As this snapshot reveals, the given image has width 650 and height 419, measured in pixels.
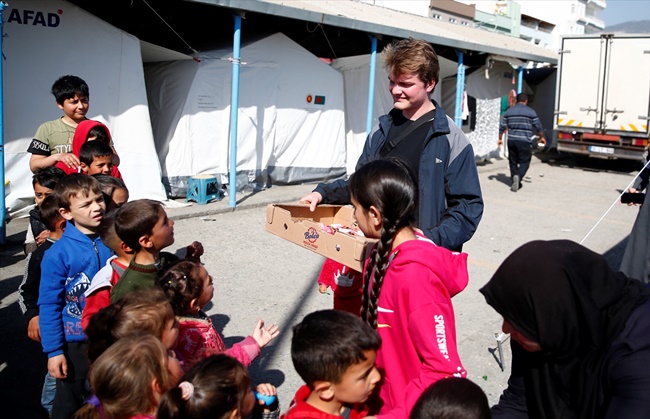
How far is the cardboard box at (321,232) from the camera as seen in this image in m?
2.59

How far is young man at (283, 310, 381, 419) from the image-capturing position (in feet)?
6.40

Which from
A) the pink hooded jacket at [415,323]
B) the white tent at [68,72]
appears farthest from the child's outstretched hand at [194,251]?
the white tent at [68,72]

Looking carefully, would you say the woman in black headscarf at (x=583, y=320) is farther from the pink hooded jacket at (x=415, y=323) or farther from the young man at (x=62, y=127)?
the young man at (x=62, y=127)

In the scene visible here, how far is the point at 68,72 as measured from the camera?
8383mm

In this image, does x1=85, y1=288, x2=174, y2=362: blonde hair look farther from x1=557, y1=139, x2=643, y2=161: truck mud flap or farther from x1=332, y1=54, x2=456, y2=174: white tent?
x1=557, y1=139, x2=643, y2=161: truck mud flap

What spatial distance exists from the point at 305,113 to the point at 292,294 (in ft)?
21.5

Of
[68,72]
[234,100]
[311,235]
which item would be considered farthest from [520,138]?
[311,235]

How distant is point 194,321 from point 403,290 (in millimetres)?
1128

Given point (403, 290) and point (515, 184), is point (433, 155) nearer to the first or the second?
point (403, 290)

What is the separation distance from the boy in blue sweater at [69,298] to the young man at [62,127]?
143 centimetres

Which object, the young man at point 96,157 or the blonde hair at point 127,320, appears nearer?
the blonde hair at point 127,320

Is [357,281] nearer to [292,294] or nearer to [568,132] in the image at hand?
[292,294]

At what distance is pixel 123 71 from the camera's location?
8.91m

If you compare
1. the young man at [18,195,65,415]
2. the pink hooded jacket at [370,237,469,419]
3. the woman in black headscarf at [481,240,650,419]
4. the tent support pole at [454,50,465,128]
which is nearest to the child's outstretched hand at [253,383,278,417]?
the pink hooded jacket at [370,237,469,419]
